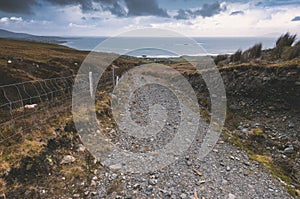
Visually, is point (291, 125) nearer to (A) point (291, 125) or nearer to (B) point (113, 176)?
(A) point (291, 125)

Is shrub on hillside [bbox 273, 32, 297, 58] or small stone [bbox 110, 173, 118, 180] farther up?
shrub on hillside [bbox 273, 32, 297, 58]

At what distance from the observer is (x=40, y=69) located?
107 feet

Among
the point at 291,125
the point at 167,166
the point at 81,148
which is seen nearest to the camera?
the point at 167,166

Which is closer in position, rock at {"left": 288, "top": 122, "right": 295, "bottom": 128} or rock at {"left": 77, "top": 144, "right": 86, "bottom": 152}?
rock at {"left": 77, "top": 144, "right": 86, "bottom": 152}

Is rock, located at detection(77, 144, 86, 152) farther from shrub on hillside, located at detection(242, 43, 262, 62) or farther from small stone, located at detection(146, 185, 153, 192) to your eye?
shrub on hillside, located at detection(242, 43, 262, 62)

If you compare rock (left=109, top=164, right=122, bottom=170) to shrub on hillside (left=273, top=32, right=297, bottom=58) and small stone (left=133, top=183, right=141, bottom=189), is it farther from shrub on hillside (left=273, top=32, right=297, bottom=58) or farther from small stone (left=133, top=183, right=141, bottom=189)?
shrub on hillside (left=273, top=32, right=297, bottom=58)

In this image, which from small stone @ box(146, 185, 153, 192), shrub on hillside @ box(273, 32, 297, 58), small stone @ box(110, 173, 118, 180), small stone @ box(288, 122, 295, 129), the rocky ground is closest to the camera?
the rocky ground

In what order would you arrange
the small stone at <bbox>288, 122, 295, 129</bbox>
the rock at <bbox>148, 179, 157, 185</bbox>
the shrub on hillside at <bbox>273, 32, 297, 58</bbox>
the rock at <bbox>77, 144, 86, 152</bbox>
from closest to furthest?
1. the rock at <bbox>148, 179, 157, 185</bbox>
2. the rock at <bbox>77, 144, 86, 152</bbox>
3. the small stone at <bbox>288, 122, 295, 129</bbox>
4. the shrub on hillside at <bbox>273, 32, 297, 58</bbox>

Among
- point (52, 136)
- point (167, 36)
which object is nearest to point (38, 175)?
point (52, 136)

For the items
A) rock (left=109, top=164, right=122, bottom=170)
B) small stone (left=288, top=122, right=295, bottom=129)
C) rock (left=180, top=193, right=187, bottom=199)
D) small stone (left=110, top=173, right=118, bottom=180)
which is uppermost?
small stone (left=288, top=122, right=295, bottom=129)

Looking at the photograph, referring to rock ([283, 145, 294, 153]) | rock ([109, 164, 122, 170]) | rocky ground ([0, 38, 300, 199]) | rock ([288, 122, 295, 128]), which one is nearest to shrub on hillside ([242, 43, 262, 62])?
rocky ground ([0, 38, 300, 199])

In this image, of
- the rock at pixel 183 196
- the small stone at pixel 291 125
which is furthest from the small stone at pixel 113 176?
the small stone at pixel 291 125

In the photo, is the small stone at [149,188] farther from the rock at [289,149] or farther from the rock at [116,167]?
the rock at [289,149]

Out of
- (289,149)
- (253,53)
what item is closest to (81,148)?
(289,149)
